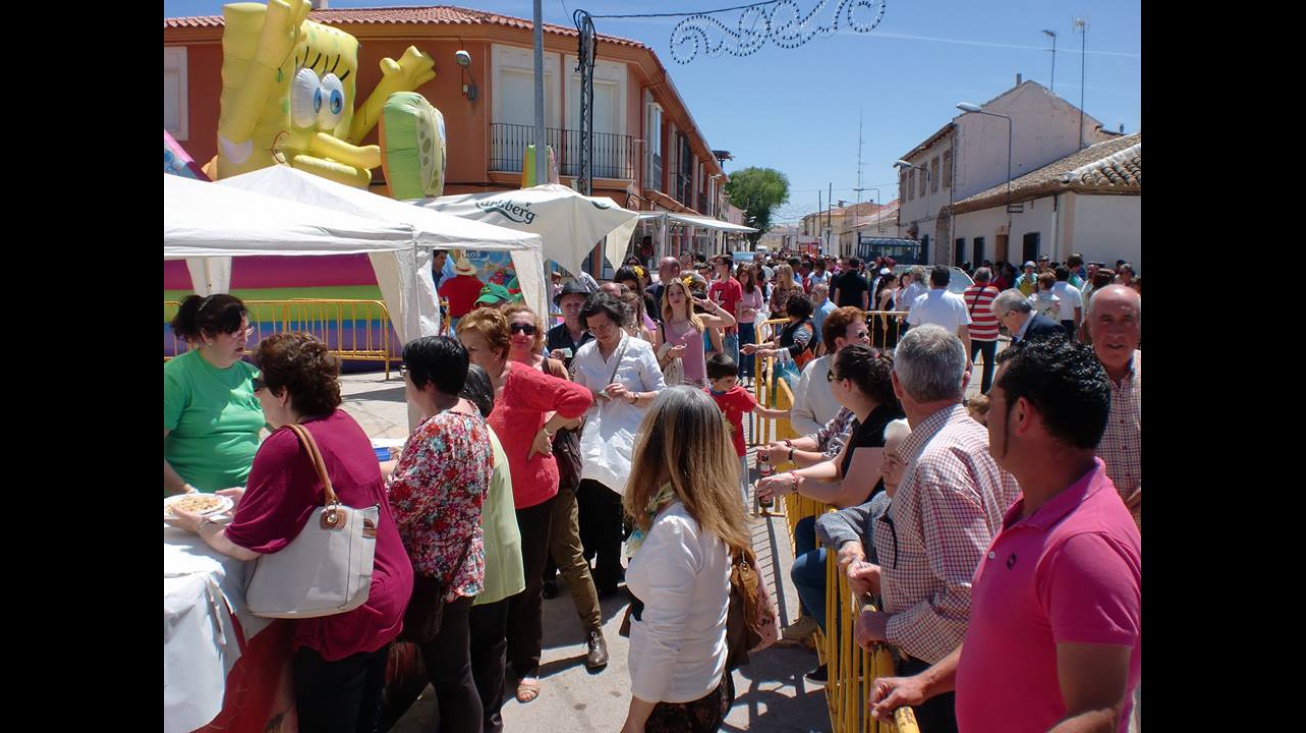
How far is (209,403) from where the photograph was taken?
365 cm

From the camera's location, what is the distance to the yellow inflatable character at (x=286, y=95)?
12211mm

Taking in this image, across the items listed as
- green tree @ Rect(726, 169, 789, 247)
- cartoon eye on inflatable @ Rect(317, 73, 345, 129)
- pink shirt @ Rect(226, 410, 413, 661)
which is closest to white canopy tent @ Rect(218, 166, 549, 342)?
pink shirt @ Rect(226, 410, 413, 661)

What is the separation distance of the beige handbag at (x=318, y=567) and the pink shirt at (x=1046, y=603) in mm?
1767

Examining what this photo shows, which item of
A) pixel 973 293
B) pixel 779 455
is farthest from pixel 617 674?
pixel 973 293

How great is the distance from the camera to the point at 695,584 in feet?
8.21

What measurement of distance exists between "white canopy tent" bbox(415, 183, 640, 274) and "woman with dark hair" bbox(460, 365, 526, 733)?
7047mm

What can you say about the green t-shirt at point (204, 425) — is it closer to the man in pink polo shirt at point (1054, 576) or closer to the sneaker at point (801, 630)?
the sneaker at point (801, 630)

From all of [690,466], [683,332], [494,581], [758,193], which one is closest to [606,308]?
[494,581]

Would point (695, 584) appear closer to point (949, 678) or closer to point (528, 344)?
point (949, 678)

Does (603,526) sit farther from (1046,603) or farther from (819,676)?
(1046,603)

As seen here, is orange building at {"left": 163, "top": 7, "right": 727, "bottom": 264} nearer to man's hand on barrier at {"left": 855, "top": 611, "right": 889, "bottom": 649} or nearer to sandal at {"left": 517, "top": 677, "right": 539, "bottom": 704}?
A: sandal at {"left": 517, "top": 677, "right": 539, "bottom": 704}

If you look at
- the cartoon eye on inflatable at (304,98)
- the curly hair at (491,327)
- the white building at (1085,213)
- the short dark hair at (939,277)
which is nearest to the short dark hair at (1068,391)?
the curly hair at (491,327)

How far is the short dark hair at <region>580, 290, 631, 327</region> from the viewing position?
4.80 m
